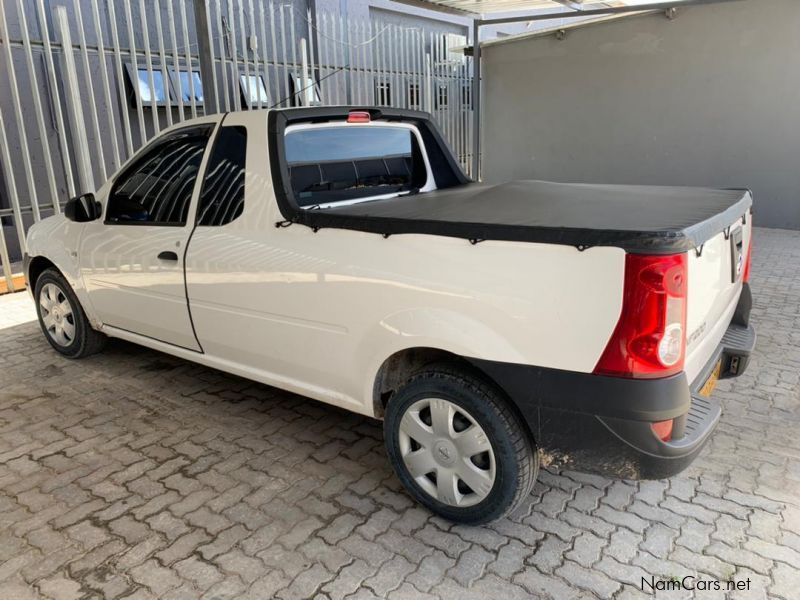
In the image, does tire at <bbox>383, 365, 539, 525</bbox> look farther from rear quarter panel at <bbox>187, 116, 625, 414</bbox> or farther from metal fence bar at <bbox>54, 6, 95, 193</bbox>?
metal fence bar at <bbox>54, 6, 95, 193</bbox>

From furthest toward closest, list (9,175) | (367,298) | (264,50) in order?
(264,50)
(9,175)
(367,298)

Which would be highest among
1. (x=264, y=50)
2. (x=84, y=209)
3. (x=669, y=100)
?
(x=264, y=50)

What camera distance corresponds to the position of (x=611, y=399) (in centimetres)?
228

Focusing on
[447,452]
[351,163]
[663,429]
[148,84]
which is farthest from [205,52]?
[663,429]

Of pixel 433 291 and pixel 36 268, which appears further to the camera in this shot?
pixel 36 268

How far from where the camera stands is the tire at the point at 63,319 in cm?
468

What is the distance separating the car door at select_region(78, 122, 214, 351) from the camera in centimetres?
367

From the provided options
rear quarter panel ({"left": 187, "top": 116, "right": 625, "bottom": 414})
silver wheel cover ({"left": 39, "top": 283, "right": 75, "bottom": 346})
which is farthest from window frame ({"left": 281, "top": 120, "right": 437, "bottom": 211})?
silver wheel cover ({"left": 39, "top": 283, "right": 75, "bottom": 346})

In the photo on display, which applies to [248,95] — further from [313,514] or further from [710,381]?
[710,381]

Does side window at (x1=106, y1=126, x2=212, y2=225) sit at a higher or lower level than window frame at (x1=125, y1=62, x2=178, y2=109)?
lower

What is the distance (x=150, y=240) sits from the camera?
12.5 feet

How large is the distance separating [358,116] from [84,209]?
1.95 metres

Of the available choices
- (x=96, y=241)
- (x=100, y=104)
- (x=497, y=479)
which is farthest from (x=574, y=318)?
(x=100, y=104)

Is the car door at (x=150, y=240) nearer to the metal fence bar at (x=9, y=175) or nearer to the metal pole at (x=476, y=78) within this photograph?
the metal fence bar at (x=9, y=175)
